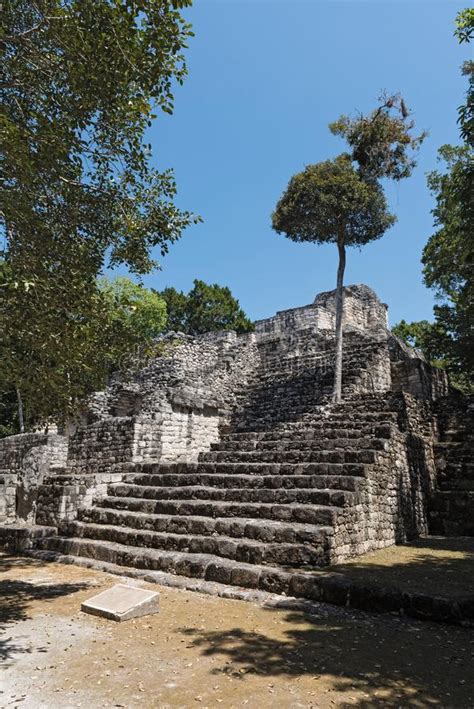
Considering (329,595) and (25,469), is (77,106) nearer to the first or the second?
(329,595)

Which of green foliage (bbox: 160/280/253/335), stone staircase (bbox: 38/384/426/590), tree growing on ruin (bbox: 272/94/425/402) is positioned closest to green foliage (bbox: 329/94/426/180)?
tree growing on ruin (bbox: 272/94/425/402)

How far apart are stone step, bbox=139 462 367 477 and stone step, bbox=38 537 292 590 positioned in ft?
7.29

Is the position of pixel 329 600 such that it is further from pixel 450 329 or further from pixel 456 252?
pixel 450 329

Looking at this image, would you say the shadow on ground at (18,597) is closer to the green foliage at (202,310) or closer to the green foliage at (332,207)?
the green foliage at (332,207)

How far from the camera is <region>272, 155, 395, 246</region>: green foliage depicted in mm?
15828

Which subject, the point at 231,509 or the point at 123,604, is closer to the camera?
the point at 123,604

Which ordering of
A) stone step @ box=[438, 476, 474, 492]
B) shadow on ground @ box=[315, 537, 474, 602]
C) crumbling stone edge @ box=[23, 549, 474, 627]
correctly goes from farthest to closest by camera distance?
stone step @ box=[438, 476, 474, 492], shadow on ground @ box=[315, 537, 474, 602], crumbling stone edge @ box=[23, 549, 474, 627]

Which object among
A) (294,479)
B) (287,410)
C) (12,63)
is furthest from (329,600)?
(287,410)

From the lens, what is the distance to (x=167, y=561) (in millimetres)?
7172

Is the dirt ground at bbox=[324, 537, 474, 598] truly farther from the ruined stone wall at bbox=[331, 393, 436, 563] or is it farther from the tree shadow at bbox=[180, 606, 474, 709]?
the tree shadow at bbox=[180, 606, 474, 709]

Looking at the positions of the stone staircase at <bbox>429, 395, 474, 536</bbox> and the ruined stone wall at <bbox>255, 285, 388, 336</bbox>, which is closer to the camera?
the stone staircase at <bbox>429, 395, 474, 536</bbox>

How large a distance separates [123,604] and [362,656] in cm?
253

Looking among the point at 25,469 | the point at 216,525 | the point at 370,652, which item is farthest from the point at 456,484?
the point at 25,469

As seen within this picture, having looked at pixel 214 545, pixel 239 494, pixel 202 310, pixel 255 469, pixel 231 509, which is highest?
pixel 202 310
